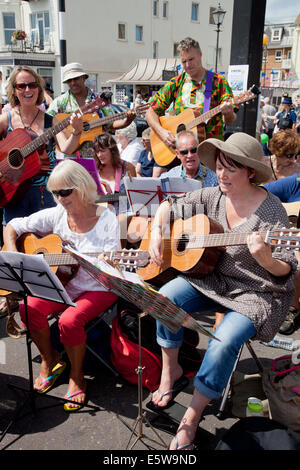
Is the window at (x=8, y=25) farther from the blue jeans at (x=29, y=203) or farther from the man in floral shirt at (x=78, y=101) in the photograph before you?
the blue jeans at (x=29, y=203)

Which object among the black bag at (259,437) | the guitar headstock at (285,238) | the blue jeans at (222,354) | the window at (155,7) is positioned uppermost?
the window at (155,7)

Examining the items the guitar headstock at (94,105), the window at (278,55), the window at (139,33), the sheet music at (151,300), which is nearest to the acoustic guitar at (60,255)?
the sheet music at (151,300)

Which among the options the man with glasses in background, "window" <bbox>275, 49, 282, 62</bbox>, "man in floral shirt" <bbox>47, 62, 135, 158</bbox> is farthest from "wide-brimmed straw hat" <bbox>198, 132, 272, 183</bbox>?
"window" <bbox>275, 49, 282, 62</bbox>

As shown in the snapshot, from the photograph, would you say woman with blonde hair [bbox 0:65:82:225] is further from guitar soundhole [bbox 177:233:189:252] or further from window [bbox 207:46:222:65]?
window [bbox 207:46:222:65]

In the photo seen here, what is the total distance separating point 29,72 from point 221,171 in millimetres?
2384

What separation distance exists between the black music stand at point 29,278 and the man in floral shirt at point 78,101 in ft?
7.98

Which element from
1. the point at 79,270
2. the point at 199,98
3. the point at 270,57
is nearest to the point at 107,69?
the point at 199,98

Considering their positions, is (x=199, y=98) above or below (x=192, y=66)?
below

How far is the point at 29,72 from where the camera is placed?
371 cm

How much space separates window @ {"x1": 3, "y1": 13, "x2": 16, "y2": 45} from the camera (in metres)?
28.2

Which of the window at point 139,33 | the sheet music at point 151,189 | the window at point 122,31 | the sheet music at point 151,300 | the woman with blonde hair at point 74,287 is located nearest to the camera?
the sheet music at point 151,300

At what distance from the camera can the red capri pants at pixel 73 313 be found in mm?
2533

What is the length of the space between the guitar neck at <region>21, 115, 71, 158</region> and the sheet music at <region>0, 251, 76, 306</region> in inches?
62.1
